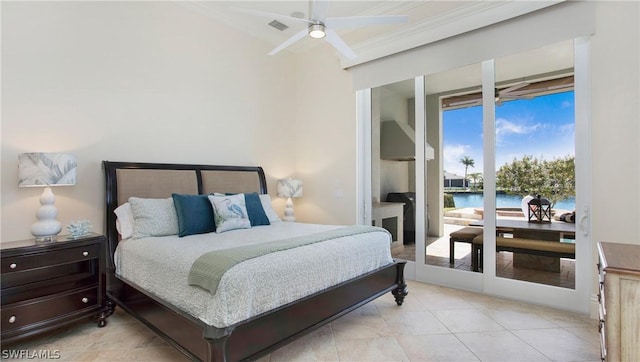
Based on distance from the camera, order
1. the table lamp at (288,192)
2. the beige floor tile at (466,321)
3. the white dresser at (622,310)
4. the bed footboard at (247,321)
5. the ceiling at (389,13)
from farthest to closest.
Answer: the table lamp at (288,192)
the ceiling at (389,13)
the beige floor tile at (466,321)
the bed footboard at (247,321)
the white dresser at (622,310)

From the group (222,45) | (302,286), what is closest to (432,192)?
(302,286)

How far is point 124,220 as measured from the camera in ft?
9.85

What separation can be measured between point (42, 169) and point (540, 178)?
14.7 ft

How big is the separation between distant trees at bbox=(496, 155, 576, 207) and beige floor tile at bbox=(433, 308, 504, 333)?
131 cm

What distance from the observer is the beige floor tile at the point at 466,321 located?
259cm

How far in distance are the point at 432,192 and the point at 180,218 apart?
2.85 metres

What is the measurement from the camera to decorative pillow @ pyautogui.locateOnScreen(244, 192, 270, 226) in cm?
352

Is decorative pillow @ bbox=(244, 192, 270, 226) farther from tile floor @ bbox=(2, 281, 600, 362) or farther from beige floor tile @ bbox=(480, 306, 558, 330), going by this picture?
beige floor tile @ bbox=(480, 306, 558, 330)

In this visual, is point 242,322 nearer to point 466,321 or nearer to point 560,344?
point 466,321

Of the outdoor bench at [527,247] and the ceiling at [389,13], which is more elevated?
the ceiling at [389,13]

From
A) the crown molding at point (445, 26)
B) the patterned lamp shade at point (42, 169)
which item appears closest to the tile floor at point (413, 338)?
the patterned lamp shade at point (42, 169)

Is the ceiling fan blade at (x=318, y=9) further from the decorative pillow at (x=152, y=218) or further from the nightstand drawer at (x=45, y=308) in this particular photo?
the nightstand drawer at (x=45, y=308)

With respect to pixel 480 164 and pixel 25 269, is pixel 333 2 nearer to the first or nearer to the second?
pixel 480 164

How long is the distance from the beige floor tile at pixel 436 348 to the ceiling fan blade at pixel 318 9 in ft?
8.67
